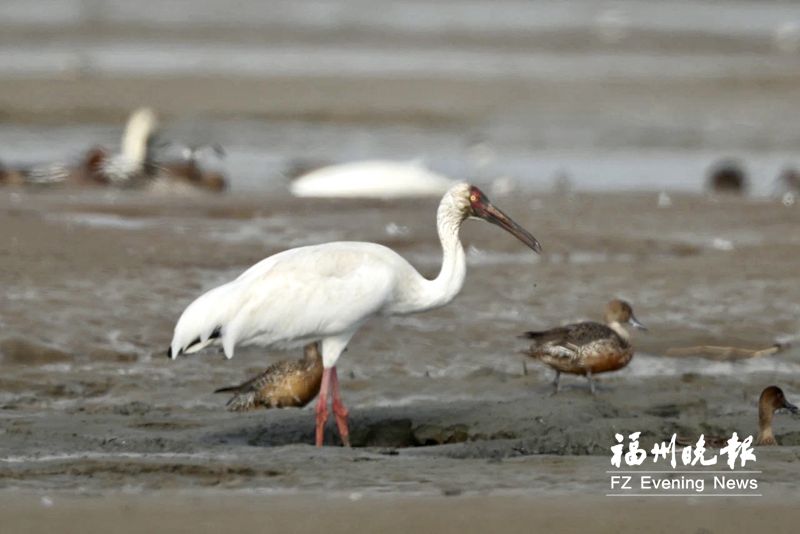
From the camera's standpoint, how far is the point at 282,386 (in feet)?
31.6

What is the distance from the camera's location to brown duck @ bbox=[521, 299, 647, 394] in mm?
9695

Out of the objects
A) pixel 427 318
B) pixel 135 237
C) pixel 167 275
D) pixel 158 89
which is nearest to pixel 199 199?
pixel 135 237

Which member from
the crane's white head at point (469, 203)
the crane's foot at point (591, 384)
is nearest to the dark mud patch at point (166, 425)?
the crane's white head at point (469, 203)

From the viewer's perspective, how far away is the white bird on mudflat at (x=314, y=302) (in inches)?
352

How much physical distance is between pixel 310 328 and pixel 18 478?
2.01 meters

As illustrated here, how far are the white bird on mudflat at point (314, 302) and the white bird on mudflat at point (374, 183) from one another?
771cm

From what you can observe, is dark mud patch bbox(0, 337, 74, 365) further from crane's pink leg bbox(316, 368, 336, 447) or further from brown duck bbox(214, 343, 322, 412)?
crane's pink leg bbox(316, 368, 336, 447)

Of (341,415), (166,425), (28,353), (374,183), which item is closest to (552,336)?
(341,415)

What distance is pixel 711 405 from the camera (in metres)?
9.69

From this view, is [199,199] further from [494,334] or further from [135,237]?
[494,334]

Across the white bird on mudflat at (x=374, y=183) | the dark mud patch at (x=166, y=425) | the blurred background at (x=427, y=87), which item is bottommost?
the dark mud patch at (x=166, y=425)

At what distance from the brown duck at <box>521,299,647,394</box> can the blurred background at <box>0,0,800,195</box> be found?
8.21 meters

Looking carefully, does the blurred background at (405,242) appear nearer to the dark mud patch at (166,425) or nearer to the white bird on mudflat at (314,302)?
the dark mud patch at (166,425)

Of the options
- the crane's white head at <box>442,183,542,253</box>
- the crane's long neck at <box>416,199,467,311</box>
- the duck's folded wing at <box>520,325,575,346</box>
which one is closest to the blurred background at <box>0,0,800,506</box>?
the duck's folded wing at <box>520,325,575,346</box>
